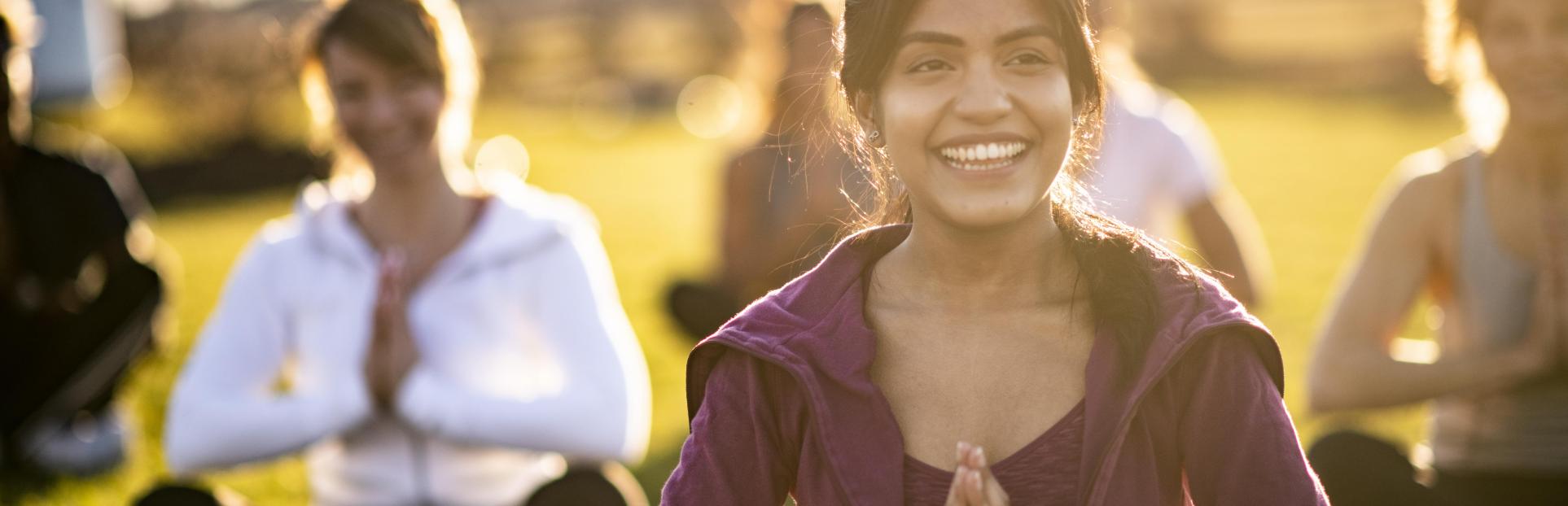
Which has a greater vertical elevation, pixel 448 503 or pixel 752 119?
pixel 752 119

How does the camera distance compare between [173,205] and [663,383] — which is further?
[173,205]

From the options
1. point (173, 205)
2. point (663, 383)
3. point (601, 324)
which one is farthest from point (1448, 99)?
point (601, 324)

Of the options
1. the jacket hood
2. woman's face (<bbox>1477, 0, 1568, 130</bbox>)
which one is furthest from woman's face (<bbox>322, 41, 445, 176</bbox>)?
woman's face (<bbox>1477, 0, 1568, 130</bbox>)

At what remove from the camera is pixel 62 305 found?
22.0 ft

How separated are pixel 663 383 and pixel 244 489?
2.36 m

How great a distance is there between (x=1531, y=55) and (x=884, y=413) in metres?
1.92

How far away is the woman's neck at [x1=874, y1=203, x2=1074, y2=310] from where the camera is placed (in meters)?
2.55

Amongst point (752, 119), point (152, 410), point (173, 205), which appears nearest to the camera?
point (752, 119)

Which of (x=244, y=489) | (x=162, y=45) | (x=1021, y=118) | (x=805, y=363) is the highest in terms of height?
(x=162, y=45)

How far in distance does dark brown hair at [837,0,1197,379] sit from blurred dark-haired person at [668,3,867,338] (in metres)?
2.52

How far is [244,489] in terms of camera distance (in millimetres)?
6531

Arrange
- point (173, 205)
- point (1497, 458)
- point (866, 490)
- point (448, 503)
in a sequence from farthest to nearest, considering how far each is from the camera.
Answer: point (173, 205) → point (448, 503) → point (1497, 458) → point (866, 490)

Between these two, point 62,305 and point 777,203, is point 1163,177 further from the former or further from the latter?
point 62,305

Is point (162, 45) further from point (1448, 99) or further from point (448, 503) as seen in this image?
point (448, 503)
